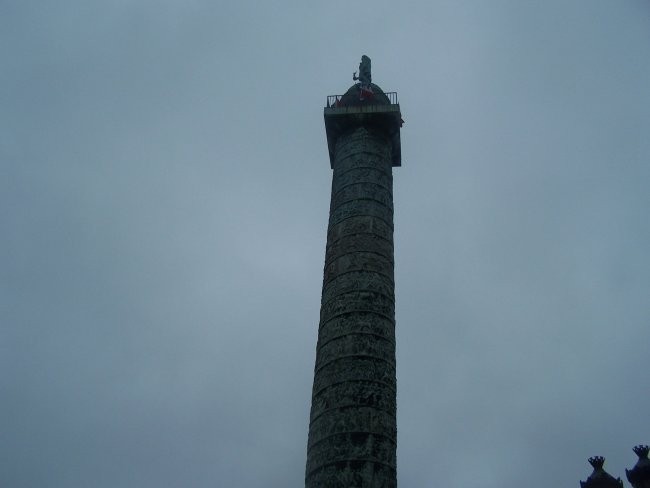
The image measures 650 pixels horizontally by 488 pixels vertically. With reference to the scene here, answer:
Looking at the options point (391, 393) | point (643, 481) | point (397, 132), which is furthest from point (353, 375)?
point (643, 481)

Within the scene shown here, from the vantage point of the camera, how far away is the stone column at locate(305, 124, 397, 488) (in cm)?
741

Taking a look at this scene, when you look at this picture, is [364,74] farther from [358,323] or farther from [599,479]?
[599,479]

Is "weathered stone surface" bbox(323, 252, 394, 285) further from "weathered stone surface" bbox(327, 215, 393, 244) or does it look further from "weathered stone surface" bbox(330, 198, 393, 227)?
"weathered stone surface" bbox(330, 198, 393, 227)

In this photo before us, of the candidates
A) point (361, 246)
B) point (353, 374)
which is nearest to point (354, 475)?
point (353, 374)

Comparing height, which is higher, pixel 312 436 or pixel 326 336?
pixel 326 336

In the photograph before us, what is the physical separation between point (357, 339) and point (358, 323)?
263 millimetres

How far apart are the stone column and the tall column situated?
0.04ft

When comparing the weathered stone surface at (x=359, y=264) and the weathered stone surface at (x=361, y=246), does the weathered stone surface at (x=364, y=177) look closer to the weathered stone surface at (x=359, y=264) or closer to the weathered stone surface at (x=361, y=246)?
the weathered stone surface at (x=361, y=246)

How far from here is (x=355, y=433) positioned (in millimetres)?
7484

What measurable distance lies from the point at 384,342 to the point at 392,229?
2.39 metres

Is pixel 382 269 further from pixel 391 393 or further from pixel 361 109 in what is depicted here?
Result: pixel 361 109

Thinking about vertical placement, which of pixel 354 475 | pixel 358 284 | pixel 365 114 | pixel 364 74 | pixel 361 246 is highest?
pixel 364 74

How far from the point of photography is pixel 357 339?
8297mm

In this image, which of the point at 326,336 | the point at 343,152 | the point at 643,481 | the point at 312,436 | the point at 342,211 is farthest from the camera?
the point at 643,481
